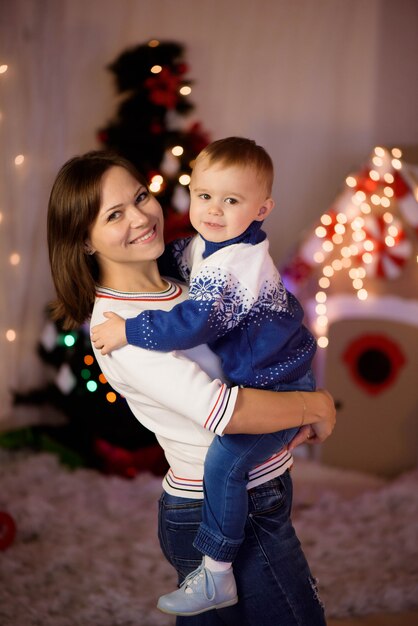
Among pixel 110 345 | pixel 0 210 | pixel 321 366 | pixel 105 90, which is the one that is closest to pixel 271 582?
pixel 110 345

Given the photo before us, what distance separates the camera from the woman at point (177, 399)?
1385 millimetres

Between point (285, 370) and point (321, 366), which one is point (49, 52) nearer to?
point (321, 366)

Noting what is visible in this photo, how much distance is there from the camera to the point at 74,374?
135 inches

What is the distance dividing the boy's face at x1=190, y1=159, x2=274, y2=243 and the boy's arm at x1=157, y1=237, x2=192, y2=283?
0.18 meters

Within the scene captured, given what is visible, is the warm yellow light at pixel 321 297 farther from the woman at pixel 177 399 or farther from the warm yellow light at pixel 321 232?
the woman at pixel 177 399

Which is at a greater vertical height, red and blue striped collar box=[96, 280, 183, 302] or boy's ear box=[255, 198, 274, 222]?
boy's ear box=[255, 198, 274, 222]

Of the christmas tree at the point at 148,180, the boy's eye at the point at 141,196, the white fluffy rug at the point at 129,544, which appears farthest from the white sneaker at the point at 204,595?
the christmas tree at the point at 148,180

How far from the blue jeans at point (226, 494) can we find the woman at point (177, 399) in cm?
4

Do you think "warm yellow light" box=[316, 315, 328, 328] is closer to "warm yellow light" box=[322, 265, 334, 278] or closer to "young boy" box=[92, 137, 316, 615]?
"warm yellow light" box=[322, 265, 334, 278]

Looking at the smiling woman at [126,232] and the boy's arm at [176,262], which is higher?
the smiling woman at [126,232]

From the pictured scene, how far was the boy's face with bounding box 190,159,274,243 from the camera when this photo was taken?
4.95 ft

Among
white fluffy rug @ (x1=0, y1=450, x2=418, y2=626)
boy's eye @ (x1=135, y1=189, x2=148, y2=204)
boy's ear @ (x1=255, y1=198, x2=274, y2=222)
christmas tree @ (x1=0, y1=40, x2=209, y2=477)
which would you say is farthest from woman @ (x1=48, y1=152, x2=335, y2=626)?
christmas tree @ (x1=0, y1=40, x2=209, y2=477)

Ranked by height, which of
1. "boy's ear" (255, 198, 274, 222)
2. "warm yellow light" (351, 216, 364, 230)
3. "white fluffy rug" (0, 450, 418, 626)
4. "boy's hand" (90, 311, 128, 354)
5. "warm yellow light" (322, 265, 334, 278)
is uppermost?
"boy's ear" (255, 198, 274, 222)

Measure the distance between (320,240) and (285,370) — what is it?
1935 millimetres
